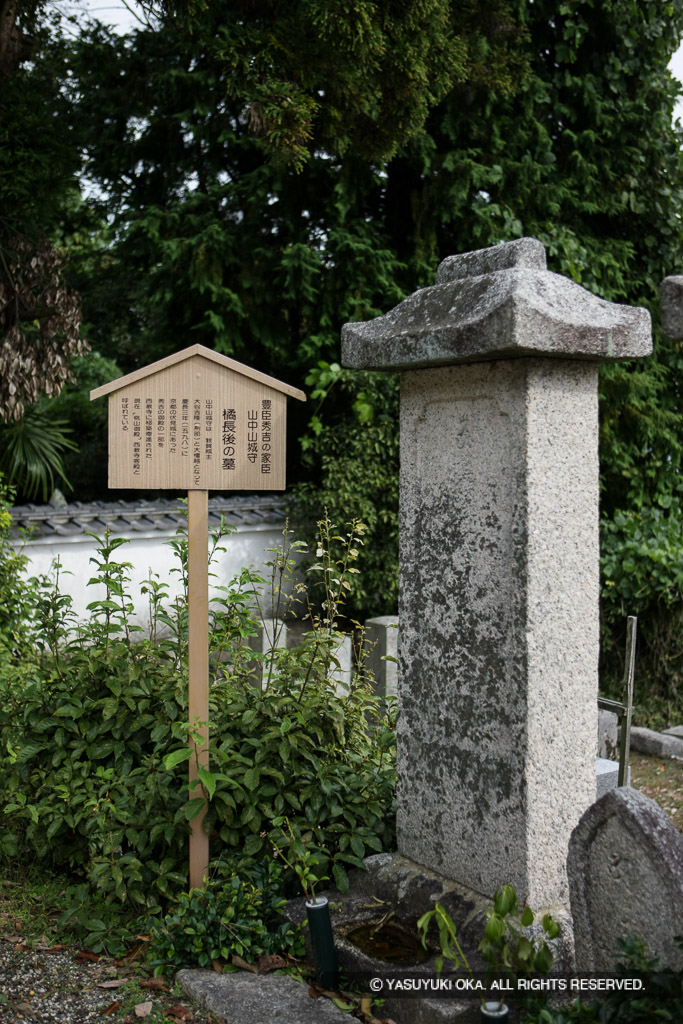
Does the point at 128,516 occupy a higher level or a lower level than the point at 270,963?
higher

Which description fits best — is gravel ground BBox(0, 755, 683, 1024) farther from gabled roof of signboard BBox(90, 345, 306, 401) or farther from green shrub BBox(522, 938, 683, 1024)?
gabled roof of signboard BBox(90, 345, 306, 401)

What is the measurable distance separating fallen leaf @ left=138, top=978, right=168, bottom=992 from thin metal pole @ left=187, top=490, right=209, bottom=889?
0.34 metres

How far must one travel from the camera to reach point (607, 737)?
6027 millimetres

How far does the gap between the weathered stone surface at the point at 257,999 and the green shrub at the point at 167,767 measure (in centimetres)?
40

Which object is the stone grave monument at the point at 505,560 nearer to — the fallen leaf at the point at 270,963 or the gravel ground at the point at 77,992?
the fallen leaf at the point at 270,963


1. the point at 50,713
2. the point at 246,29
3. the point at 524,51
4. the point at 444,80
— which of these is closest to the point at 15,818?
the point at 50,713

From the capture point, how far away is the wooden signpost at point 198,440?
10.9ft

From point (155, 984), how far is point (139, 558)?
5.11 m

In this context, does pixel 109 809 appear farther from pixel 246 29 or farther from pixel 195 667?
pixel 246 29

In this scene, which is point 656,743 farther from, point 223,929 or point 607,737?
point 223,929

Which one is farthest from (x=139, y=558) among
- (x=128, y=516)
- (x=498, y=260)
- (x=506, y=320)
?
(x=506, y=320)

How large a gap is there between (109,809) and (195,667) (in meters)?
0.68

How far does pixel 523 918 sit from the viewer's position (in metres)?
2.41

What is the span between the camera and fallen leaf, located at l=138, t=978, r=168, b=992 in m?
2.88
